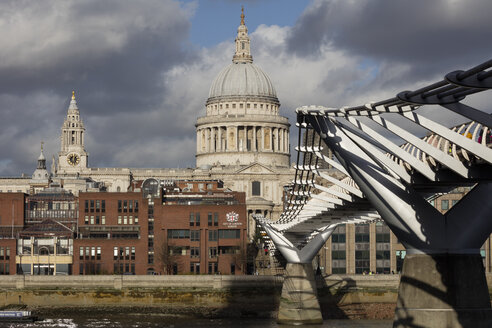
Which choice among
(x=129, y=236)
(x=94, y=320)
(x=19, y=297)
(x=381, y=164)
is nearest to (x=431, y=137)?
(x=381, y=164)

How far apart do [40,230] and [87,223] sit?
5411 mm

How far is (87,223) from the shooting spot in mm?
115062

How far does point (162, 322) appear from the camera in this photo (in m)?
78.6

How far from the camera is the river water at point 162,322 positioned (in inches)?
2970

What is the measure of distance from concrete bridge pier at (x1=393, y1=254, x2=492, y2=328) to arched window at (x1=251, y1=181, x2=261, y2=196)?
536ft

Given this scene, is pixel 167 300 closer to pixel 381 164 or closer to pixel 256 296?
pixel 256 296

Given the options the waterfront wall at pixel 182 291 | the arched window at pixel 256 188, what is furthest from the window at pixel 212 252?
the arched window at pixel 256 188

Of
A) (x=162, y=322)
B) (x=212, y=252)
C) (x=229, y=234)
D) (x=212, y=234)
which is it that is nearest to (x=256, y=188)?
(x=229, y=234)

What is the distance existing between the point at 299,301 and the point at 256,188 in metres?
122

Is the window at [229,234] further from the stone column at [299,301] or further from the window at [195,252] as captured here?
the stone column at [299,301]

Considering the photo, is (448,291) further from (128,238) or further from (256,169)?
(256,169)

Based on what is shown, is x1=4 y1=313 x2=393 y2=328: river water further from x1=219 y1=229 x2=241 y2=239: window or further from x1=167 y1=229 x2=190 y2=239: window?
x1=219 y1=229 x2=241 y2=239: window

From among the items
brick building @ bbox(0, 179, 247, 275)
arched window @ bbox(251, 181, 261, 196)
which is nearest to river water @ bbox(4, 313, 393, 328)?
brick building @ bbox(0, 179, 247, 275)

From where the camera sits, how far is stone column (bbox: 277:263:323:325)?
7444 cm
